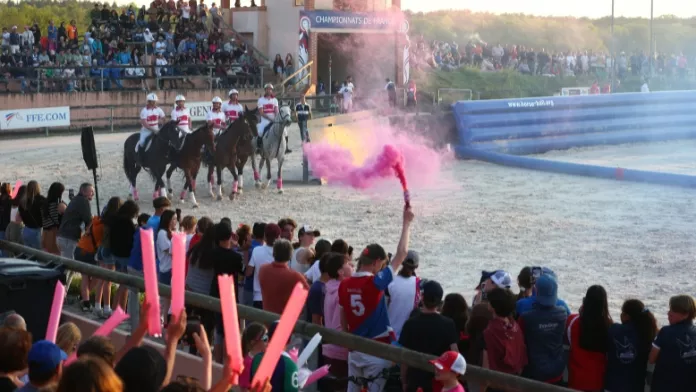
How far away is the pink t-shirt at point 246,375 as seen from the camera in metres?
5.59

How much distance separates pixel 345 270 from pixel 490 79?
4466cm

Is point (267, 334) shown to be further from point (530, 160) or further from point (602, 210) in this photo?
point (530, 160)

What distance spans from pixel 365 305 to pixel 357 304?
0.06m

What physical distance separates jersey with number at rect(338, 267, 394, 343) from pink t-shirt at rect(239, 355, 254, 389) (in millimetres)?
1515

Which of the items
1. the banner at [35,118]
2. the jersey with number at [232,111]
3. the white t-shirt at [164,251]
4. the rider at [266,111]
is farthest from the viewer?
the banner at [35,118]

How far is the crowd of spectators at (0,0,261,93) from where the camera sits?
118 feet

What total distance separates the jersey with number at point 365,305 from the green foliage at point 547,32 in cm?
7651

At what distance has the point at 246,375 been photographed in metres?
5.65

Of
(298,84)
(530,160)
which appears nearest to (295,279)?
(530,160)

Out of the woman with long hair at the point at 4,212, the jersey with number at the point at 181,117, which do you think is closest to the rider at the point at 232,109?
the jersey with number at the point at 181,117

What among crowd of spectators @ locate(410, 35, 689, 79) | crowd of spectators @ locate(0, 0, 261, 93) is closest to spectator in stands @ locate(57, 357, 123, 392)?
crowd of spectators @ locate(0, 0, 261, 93)

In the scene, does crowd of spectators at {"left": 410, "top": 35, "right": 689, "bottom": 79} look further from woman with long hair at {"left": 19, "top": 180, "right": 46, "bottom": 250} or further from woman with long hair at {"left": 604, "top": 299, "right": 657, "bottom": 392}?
woman with long hair at {"left": 604, "top": 299, "right": 657, "bottom": 392}

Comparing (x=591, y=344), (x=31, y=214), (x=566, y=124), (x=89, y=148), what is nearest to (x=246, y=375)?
(x=591, y=344)

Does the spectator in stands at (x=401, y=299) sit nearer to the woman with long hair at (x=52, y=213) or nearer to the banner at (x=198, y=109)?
the woman with long hair at (x=52, y=213)
